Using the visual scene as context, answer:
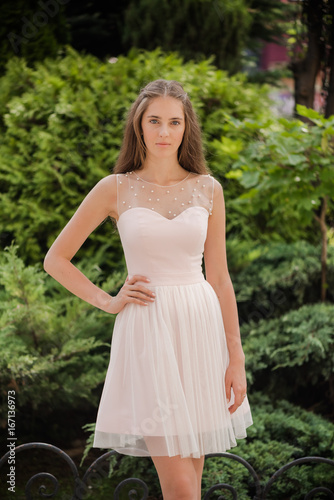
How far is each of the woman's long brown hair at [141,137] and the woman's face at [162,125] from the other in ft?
0.10

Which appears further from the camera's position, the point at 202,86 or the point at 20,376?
the point at 202,86

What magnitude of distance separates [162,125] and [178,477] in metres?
1.22

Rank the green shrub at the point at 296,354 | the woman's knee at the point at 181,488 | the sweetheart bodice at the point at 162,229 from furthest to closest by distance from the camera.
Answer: the green shrub at the point at 296,354 → the sweetheart bodice at the point at 162,229 → the woman's knee at the point at 181,488

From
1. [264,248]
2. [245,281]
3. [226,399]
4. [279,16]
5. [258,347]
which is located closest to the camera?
[226,399]

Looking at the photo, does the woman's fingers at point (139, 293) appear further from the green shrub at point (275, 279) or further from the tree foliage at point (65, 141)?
the tree foliage at point (65, 141)

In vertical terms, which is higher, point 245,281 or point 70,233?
point 70,233

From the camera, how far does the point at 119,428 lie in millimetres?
2035

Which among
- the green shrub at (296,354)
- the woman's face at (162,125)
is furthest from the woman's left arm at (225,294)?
the green shrub at (296,354)

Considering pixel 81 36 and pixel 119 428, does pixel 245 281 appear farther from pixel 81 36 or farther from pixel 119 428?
pixel 81 36

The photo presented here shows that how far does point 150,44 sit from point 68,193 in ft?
10.9

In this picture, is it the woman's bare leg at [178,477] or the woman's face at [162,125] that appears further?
the woman's face at [162,125]

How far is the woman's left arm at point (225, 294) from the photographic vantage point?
2.17 meters

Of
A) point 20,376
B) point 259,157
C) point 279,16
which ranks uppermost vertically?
point 279,16

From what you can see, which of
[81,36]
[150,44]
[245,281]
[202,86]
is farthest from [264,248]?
[81,36]
